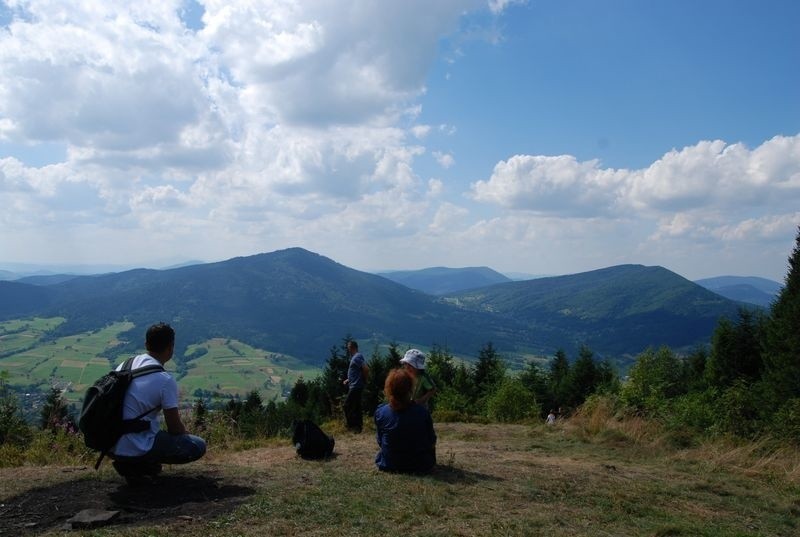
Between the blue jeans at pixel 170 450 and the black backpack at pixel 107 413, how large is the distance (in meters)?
0.25

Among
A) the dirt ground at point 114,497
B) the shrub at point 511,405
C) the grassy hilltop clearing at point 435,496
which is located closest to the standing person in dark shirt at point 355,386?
the grassy hilltop clearing at point 435,496

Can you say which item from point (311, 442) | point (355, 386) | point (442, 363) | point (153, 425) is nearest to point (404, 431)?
point (311, 442)

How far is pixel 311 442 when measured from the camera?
26.6ft

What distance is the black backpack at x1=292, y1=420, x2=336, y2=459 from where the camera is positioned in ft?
26.5

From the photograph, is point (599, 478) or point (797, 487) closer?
point (599, 478)

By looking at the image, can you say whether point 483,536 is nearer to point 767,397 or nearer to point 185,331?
point 767,397

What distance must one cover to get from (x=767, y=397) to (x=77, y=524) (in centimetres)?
2642

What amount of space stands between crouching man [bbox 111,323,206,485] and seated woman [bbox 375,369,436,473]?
2327 mm

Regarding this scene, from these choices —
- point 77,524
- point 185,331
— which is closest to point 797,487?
point 77,524

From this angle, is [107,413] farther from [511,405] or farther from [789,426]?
[511,405]

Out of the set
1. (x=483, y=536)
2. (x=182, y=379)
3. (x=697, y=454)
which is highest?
(x=483, y=536)

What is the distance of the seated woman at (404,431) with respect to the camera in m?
6.99

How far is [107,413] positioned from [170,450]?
0.73 meters

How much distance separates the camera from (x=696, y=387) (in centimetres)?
3981
